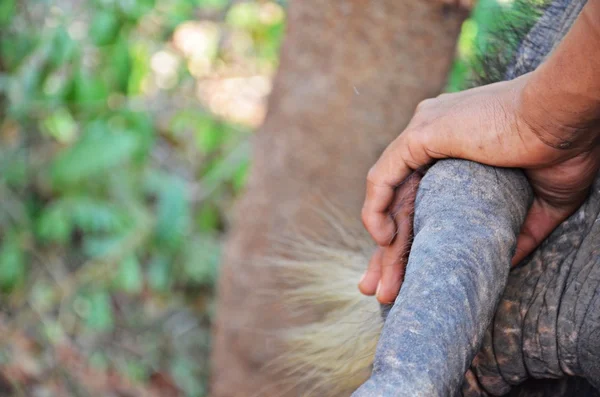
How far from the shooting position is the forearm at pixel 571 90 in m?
0.92

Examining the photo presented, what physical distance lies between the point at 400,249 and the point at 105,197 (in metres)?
3.10

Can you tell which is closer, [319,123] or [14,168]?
[319,123]

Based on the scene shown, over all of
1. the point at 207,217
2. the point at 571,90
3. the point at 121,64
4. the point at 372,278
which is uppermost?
the point at 571,90

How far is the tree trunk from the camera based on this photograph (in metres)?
2.71

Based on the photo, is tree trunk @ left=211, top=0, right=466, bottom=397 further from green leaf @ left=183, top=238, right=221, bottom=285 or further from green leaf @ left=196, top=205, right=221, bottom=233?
green leaf @ left=196, top=205, right=221, bottom=233

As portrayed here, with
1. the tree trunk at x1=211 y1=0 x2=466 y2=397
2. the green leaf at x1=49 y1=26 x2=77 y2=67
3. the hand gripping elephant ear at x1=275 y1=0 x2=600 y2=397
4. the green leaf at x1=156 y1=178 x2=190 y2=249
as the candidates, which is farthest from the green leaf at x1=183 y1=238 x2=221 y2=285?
the hand gripping elephant ear at x1=275 y1=0 x2=600 y2=397

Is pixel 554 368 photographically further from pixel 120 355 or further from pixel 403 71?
pixel 120 355

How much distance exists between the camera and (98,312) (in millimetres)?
3781

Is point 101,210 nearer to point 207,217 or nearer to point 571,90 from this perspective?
point 207,217

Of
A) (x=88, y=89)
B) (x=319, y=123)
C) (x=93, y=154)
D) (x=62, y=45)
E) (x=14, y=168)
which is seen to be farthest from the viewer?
(x=14, y=168)

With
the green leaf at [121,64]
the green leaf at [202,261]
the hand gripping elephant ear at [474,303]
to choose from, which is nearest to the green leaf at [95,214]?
the green leaf at [202,261]

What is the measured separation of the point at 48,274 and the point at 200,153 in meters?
1.09

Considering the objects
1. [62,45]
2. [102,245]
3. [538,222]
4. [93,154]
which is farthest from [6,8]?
[538,222]

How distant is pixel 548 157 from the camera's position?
1.05 metres
